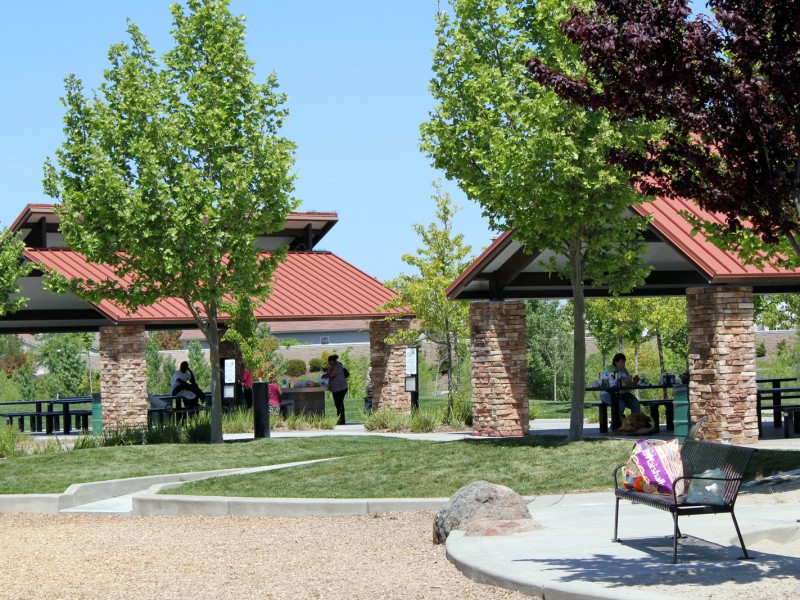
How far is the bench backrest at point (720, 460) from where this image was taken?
26.7 ft

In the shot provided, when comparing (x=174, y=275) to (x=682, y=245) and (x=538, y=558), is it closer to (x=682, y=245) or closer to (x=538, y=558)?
(x=682, y=245)

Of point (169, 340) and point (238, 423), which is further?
point (169, 340)

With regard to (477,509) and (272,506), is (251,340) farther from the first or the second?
(477,509)

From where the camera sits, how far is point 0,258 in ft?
73.3

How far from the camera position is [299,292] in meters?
29.9

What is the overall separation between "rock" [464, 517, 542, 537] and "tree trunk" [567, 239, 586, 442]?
21.7 feet

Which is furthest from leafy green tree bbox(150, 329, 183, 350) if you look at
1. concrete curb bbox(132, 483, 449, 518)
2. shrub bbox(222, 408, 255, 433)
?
concrete curb bbox(132, 483, 449, 518)

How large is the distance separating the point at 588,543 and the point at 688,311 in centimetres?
923

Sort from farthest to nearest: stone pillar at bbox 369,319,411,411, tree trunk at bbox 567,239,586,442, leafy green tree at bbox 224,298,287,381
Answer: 1. stone pillar at bbox 369,319,411,411
2. leafy green tree at bbox 224,298,287,381
3. tree trunk at bbox 567,239,586,442

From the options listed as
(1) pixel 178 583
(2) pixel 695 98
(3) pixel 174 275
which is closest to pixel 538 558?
(1) pixel 178 583

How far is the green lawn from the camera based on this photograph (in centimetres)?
1345

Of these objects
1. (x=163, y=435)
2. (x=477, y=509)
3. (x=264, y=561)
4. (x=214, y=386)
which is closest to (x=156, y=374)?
(x=163, y=435)

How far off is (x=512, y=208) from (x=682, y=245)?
2.74 m

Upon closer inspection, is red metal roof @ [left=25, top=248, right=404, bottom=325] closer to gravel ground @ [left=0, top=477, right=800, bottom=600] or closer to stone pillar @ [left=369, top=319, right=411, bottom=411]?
stone pillar @ [left=369, top=319, right=411, bottom=411]
